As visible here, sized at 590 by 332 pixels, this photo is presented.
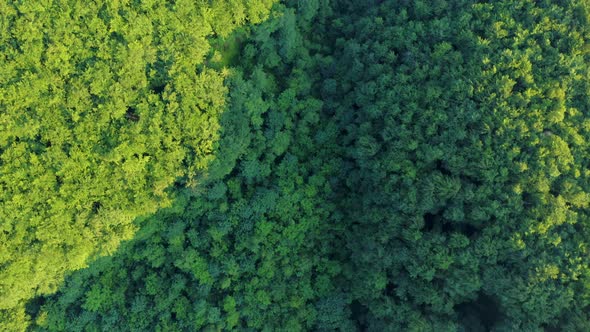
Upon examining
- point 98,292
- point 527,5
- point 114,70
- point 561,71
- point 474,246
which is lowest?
point 474,246

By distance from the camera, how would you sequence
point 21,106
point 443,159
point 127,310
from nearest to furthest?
1. point 21,106
2. point 443,159
3. point 127,310

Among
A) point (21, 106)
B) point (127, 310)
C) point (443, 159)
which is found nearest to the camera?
point (21, 106)

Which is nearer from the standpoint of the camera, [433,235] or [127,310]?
[433,235]

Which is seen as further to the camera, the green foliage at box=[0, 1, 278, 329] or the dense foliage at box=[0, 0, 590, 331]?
the dense foliage at box=[0, 0, 590, 331]

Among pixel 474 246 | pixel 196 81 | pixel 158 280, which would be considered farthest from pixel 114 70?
pixel 474 246

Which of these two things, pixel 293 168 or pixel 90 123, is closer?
pixel 90 123

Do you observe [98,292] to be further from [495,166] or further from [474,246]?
[495,166]

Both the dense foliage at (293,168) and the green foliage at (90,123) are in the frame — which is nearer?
the green foliage at (90,123)

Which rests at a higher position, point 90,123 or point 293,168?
point 90,123
